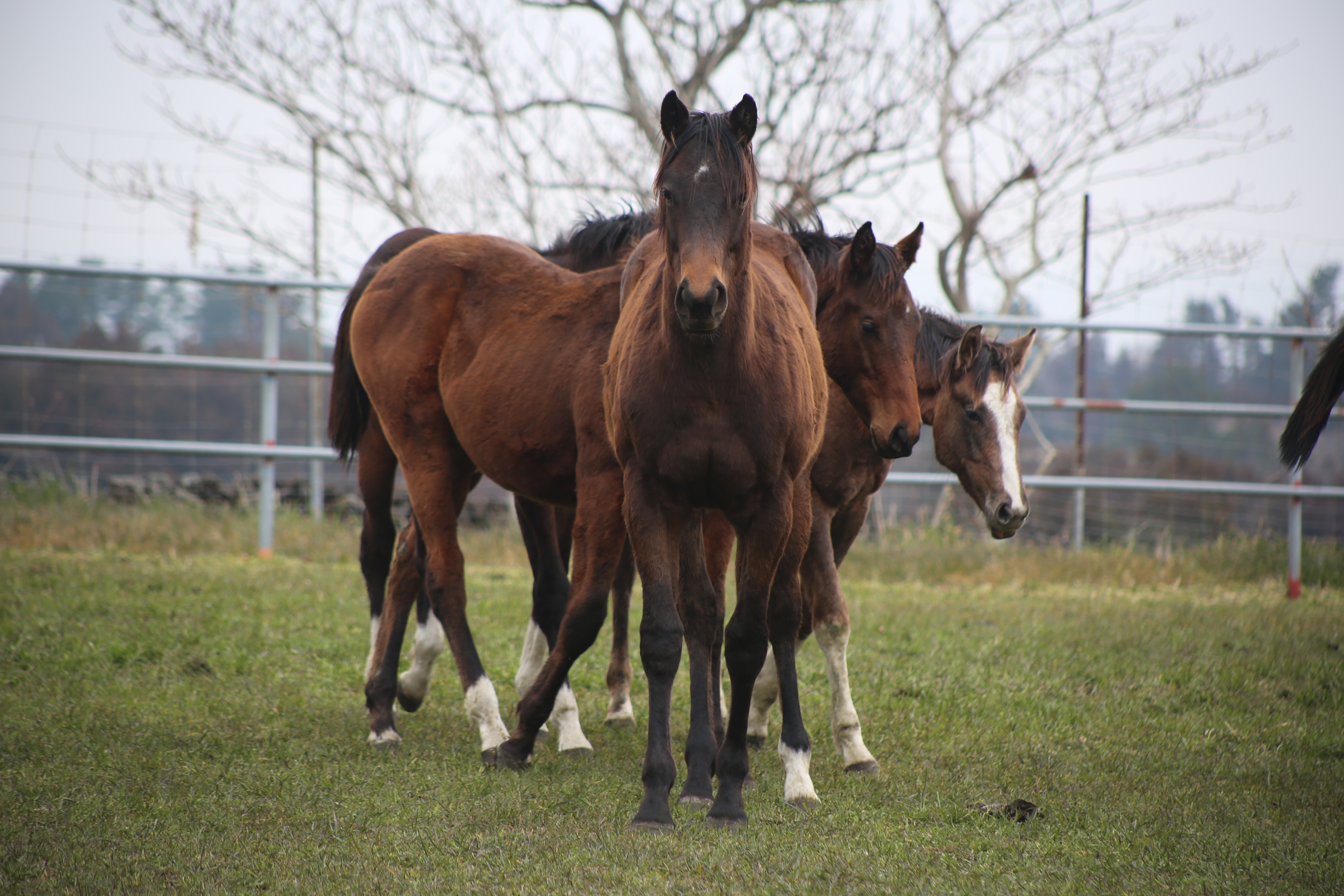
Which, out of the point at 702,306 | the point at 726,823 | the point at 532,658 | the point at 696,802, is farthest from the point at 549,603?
the point at 702,306

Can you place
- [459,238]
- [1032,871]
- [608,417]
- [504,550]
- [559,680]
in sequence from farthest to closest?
[504,550] < [459,238] < [559,680] < [608,417] < [1032,871]

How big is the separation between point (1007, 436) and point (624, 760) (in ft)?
6.86

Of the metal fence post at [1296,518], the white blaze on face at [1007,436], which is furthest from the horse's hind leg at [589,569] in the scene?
the metal fence post at [1296,518]

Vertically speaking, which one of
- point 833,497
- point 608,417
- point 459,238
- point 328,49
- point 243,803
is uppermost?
point 328,49

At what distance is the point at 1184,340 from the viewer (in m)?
11.7

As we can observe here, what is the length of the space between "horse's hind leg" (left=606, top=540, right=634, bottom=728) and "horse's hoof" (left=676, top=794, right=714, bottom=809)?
1.36 meters

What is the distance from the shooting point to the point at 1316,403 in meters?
3.24

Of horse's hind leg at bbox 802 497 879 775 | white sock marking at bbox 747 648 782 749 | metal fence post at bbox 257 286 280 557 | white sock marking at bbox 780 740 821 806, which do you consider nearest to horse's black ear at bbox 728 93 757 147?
horse's hind leg at bbox 802 497 879 775

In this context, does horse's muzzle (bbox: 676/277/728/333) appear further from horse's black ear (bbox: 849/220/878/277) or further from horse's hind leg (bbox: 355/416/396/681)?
horse's hind leg (bbox: 355/416/396/681)

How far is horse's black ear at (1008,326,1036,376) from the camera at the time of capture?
14.3ft

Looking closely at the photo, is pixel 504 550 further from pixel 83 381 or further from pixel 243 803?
pixel 243 803

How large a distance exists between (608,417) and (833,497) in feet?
4.22

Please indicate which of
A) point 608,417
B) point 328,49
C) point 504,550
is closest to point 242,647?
point 608,417

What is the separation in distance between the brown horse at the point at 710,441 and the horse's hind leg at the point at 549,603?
91 cm
